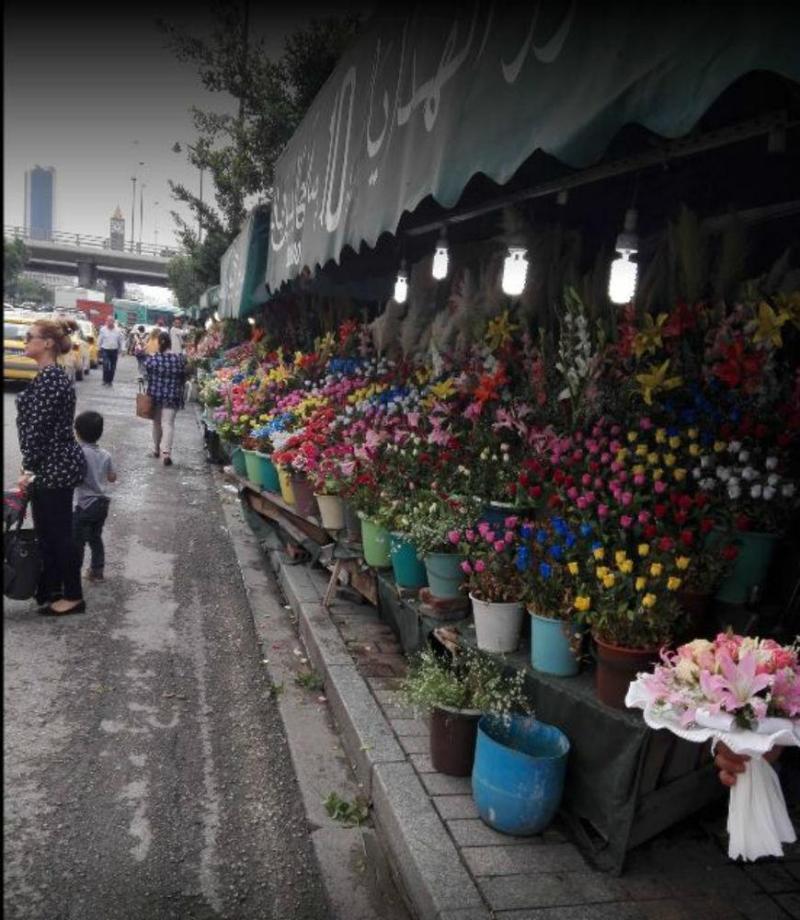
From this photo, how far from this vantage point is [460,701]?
3604mm

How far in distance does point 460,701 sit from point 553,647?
1.73ft

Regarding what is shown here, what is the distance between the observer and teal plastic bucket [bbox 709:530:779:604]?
3.40 metres

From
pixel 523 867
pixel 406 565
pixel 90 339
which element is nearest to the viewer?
pixel 523 867

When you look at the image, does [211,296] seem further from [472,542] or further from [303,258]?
[472,542]

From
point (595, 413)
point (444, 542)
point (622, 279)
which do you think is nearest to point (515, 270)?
point (622, 279)

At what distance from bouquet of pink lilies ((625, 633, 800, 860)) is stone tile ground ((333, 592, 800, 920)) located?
77 cm

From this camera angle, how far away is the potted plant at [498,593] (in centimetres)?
375

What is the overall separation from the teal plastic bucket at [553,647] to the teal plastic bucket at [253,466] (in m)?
4.93

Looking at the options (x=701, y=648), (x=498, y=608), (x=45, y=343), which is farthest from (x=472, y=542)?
(x=45, y=343)

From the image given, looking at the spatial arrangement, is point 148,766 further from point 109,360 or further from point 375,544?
point 109,360

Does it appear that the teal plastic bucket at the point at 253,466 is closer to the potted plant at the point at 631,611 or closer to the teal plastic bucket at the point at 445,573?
the teal plastic bucket at the point at 445,573

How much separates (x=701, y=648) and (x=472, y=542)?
5.88 feet

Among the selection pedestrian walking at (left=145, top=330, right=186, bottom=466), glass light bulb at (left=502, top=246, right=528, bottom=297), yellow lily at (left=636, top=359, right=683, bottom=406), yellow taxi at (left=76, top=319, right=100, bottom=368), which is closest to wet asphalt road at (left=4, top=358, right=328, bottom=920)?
yellow lily at (left=636, top=359, right=683, bottom=406)

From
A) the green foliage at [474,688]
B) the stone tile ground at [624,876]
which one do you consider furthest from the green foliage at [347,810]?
the green foliage at [474,688]
